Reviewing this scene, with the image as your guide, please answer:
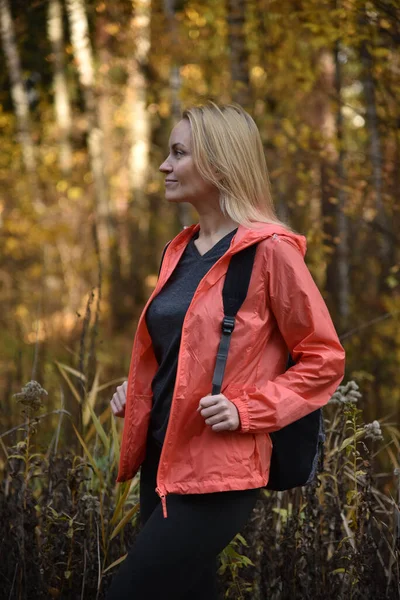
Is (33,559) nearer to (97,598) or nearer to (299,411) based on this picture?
(97,598)

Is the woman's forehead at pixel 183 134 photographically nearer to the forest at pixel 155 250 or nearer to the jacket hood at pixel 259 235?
the jacket hood at pixel 259 235

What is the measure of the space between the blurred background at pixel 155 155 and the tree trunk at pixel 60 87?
4 centimetres

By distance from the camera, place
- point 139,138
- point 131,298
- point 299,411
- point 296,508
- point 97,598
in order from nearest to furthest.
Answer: point 299,411 < point 97,598 < point 296,508 < point 131,298 < point 139,138

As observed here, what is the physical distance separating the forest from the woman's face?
2.93 feet

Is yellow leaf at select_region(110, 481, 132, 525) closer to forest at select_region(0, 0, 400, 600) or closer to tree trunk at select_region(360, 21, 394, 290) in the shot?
forest at select_region(0, 0, 400, 600)

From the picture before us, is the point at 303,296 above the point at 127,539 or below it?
above

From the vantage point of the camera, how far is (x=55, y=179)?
50.0ft

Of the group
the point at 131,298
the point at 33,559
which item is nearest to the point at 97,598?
the point at 33,559

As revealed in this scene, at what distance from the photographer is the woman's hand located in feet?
7.24

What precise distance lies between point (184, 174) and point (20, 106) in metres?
12.6

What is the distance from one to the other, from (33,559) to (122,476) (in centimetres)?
79

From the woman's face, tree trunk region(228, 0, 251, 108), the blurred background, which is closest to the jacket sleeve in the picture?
the woman's face

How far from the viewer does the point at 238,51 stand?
773 centimetres

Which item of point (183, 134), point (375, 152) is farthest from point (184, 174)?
point (375, 152)
